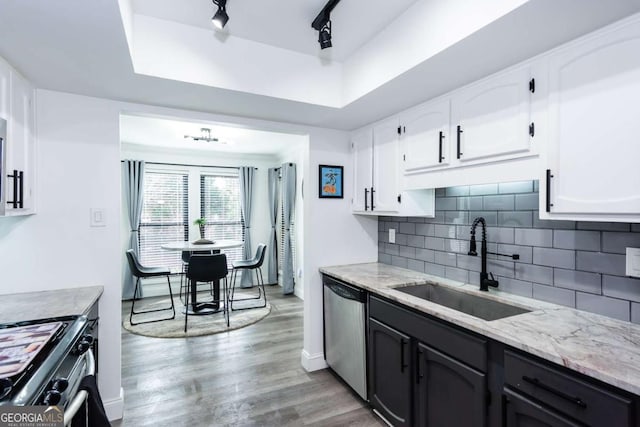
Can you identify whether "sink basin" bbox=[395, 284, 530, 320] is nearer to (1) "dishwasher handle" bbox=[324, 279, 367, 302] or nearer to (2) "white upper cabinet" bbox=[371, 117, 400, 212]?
(1) "dishwasher handle" bbox=[324, 279, 367, 302]

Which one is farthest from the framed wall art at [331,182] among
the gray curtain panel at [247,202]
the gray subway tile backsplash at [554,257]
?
the gray curtain panel at [247,202]

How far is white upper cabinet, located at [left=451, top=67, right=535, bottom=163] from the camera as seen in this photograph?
64.1 inches

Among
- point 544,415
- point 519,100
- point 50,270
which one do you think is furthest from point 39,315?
point 519,100

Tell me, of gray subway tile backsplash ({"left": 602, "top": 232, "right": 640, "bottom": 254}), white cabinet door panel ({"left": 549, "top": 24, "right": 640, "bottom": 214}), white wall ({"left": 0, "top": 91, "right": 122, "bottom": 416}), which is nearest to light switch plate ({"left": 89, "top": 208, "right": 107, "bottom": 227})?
white wall ({"left": 0, "top": 91, "right": 122, "bottom": 416})

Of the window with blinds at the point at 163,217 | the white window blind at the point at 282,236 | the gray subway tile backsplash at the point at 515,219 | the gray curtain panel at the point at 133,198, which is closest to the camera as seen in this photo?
the gray subway tile backsplash at the point at 515,219

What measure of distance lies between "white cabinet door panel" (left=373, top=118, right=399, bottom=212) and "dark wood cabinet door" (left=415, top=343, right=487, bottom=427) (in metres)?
1.16

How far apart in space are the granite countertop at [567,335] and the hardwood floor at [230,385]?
1071 millimetres

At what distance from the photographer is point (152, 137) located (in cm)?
453

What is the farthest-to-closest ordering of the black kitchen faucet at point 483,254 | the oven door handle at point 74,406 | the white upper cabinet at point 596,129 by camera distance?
the black kitchen faucet at point 483,254 < the white upper cabinet at point 596,129 < the oven door handle at point 74,406

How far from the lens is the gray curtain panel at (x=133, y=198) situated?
196 inches

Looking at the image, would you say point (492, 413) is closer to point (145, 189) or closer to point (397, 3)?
point (397, 3)

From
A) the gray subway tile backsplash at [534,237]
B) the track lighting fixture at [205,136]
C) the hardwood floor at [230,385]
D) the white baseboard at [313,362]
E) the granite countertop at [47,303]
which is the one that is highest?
the track lighting fixture at [205,136]

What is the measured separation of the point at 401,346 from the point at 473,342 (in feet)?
1.76

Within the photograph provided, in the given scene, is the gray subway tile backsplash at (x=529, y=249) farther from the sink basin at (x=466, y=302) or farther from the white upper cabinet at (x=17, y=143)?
the white upper cabinet at (x=17, y=143)
